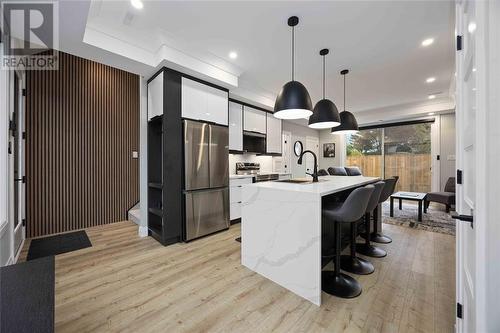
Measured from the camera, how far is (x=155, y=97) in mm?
3084

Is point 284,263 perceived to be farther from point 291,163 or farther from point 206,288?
point 291,163

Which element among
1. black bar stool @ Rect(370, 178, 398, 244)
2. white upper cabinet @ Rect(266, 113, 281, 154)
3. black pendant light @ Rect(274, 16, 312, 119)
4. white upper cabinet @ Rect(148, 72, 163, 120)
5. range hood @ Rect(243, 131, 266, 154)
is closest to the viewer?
black pendant light @ Rect(274, 16, 312, 119)

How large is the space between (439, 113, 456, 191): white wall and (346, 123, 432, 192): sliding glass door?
283 millimetres

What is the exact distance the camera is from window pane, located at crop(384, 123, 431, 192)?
19.0ft

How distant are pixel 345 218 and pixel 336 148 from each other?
5975mm

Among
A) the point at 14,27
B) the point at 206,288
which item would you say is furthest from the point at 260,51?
the point at 206,288

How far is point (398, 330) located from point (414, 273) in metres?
1.00

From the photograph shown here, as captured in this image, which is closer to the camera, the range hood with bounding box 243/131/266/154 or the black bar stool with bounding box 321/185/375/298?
the black bar stool with bounding box 321/185/375/298

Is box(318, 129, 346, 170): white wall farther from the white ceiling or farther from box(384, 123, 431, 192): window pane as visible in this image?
the white ceiling

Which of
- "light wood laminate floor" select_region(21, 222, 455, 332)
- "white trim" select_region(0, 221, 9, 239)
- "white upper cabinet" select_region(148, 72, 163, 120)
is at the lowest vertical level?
"light wood laminate floor" select_region(21, 222, 455, 332)

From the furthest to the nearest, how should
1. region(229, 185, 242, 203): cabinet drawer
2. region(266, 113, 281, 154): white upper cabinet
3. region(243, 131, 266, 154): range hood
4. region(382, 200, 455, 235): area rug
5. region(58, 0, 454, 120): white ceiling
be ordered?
region(266, 113, 281, 154): white upper cabinet → region(243, 131, 266, 154): range hood → region(229, 185, 242, 203): cabinet drawer → region(382, 200, 455, 235): area rug → region(58, 0, 454, 120): white ceiling

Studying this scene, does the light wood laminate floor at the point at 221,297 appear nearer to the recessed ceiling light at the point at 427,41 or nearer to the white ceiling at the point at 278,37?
the white ceiling at the point at 278,37

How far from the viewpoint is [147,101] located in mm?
3303

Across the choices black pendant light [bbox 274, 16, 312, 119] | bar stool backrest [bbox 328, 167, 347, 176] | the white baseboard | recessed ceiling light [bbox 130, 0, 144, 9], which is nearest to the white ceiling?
recessed ceiling light [bbox 130, 0, 144, 9]
